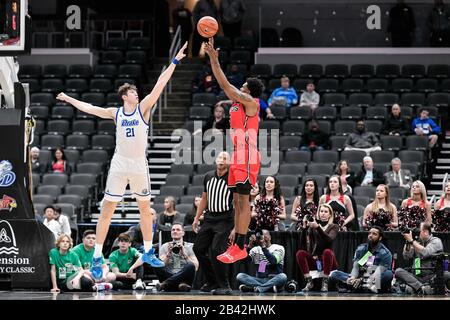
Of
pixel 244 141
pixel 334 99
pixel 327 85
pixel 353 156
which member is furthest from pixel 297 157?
pixel 244 141

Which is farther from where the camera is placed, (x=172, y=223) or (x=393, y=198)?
(x=393, y=198)

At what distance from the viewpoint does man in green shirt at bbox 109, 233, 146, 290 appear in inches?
574

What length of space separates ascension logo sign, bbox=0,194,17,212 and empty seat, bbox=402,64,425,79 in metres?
12.1

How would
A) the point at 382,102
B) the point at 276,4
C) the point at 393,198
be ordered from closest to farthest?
the point at 393,198, the point at 382,102, the point at 276,4

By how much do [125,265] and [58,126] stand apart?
25.4 ft

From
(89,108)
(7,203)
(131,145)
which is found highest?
(89,108)

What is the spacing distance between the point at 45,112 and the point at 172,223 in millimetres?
7546

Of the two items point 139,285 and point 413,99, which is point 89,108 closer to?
point 139,285

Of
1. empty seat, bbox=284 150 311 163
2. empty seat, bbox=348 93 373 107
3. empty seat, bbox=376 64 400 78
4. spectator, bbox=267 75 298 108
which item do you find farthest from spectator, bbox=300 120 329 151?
empty seat, bbox=376 64 400 78

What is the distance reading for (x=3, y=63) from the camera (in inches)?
533

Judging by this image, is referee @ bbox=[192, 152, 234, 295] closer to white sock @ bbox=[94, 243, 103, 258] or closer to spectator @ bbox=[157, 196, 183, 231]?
white sock @ bbox=[94, 243, 103, 258]

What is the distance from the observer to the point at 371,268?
46.0ft
